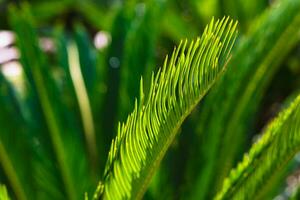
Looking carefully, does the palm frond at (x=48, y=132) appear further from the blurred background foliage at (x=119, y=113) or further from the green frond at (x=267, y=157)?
the green frond at (x=267, y=157)

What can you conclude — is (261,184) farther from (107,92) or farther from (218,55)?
(107,92)

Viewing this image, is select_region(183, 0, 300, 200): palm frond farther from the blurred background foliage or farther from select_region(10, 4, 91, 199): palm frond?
select_region(10, 4, 91, 199): palm frond

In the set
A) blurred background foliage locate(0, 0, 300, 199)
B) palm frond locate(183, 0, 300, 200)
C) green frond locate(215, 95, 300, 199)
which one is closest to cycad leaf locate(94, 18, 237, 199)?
green frond locate(215, 95, 300, 199)

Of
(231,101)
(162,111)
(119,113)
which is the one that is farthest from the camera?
(119,113)

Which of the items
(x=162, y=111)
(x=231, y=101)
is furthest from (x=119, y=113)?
(x=162, y=111)

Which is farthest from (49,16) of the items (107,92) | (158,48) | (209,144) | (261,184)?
(261,184)

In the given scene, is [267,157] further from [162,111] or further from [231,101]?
[231,101]

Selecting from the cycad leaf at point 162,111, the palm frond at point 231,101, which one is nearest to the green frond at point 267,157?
the cycad leaf at point 162,111
